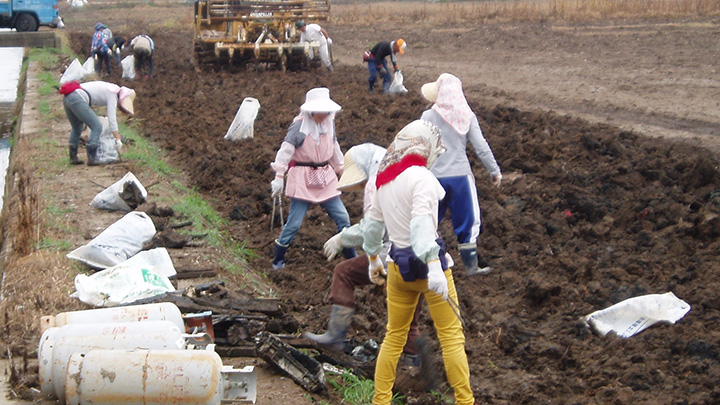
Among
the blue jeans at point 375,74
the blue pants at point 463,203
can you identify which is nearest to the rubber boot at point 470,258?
the blue pants at point 463,203

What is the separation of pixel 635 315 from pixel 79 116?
753 centimetres

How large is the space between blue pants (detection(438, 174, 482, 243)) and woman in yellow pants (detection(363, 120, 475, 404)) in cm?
223

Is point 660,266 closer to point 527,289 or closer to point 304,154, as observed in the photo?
point 527,289

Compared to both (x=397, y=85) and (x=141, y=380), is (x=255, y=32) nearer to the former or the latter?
(x=397, y=85)

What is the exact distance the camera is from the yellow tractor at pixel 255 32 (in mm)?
20625

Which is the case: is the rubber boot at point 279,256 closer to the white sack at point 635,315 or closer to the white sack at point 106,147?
the white sack at point 635,315

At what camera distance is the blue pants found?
7.09m

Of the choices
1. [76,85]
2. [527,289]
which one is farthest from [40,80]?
[527,289]

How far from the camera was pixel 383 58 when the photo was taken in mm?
16875

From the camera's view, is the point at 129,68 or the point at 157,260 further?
the point at 129,68

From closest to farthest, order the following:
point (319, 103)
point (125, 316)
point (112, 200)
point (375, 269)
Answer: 1. point (375, 269)
2. point (125, 316)
3. point (319, 103)
4. point (112, 200)

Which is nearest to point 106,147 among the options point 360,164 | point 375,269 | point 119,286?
point 119,286

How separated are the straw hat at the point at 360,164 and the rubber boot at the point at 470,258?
1.87 m

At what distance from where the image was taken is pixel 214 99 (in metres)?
16.8
